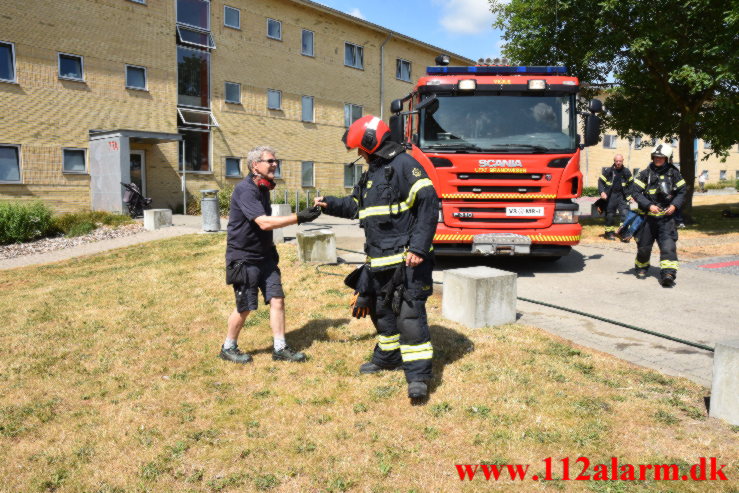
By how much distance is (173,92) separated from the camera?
70.5 ft

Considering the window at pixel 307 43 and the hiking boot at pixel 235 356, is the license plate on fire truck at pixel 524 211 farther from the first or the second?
the window at pixel 307 43

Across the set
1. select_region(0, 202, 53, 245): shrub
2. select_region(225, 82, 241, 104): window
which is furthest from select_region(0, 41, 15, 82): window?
select_region(225, 82, 241, 104): window

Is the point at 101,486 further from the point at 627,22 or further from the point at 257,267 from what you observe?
the point at 627,22

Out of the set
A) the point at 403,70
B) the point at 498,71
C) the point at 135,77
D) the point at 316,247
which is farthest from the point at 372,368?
the point at 403,70

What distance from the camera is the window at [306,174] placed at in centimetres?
2652

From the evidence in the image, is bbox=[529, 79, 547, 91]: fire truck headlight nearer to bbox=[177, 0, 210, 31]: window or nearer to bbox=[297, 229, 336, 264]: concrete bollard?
bbox=[297, 229, 336, 264]: concrete bollard

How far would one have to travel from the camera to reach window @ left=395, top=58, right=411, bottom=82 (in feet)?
100

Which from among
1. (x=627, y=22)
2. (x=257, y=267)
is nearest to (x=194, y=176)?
(x=627, y=22)

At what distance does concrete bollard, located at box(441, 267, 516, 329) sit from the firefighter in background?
7.57 meters

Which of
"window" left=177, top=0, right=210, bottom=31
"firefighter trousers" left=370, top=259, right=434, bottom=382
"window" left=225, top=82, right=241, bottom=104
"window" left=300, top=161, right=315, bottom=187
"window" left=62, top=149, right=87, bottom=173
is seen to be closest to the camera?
"firefighter trousers" left=370, top=259, right=434, bottom=382

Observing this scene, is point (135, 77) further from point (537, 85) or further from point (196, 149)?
point (537, 85)

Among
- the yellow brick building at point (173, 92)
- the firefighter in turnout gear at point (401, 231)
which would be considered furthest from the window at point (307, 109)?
the firefighter in turnout gear at point (401, 231)

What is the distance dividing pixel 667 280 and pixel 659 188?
50.3 inches

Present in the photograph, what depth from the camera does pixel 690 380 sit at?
4.12m
